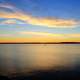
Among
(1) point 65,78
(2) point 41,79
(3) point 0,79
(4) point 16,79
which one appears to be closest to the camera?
(3) point 0,79

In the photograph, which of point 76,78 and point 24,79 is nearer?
point 24,79

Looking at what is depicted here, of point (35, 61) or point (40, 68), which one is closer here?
point (40, 68)

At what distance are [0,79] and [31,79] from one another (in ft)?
10.5

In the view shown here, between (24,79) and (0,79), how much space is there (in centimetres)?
252

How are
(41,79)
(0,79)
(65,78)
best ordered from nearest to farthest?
(0,79)
(41,79)
(65,78)

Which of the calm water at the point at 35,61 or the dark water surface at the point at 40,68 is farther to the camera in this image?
the calm water at the point at 35,61

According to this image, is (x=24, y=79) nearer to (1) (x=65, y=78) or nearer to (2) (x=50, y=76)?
(2) (x=50, y=76)

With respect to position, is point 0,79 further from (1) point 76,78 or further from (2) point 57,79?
→ (1) point 76,78

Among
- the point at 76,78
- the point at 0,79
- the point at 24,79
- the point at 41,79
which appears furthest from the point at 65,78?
the point at 0,79

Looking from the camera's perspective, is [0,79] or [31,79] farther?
[31,79]

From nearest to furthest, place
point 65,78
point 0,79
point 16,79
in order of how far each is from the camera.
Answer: point 0,79 < point 16,79 < point 65,78

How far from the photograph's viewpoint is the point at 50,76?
1836cm

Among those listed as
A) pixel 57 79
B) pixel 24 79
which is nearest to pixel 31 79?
pixel 24 79

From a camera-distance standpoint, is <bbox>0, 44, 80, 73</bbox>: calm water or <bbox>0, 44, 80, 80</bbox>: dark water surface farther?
<bbox>0, 44, 80, 73</bbox>: calm water
